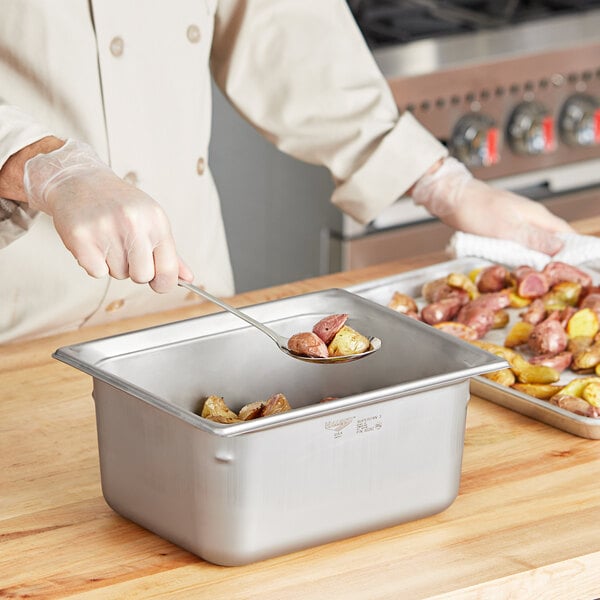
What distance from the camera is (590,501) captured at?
1.22 meters

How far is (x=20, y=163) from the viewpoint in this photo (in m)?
1.38

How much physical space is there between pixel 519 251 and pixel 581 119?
106cm

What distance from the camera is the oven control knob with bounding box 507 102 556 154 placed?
8.81 ft

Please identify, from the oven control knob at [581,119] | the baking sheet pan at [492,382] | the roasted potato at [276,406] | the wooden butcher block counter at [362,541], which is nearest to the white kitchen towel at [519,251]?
the baking sheet pan at [492,382]

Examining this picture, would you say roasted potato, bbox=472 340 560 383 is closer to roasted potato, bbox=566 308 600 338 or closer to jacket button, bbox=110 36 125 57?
roasted potato, bbox=566 308 600 338

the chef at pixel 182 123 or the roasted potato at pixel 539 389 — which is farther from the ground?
the chef at pixel 182 123

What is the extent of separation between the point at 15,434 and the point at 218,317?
26 centimetres

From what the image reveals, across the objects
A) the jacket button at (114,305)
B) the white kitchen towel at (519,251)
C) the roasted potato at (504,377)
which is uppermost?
the white kitchen towel at (519,251)

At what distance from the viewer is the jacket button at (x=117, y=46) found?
67.1 inches

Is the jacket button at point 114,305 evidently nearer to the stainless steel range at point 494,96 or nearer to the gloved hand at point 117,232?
the gloved hand at point 117,232

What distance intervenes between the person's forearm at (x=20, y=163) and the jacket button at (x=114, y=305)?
1.27 ft

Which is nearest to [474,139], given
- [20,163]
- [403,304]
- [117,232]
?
[403,304]

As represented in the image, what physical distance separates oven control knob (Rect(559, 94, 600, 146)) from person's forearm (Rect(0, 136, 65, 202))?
5.40 ft

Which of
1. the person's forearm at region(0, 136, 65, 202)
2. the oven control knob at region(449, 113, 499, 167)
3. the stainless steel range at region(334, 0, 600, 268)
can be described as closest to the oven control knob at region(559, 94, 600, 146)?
the stainless steel range at region(334, 0, 600, 268)
